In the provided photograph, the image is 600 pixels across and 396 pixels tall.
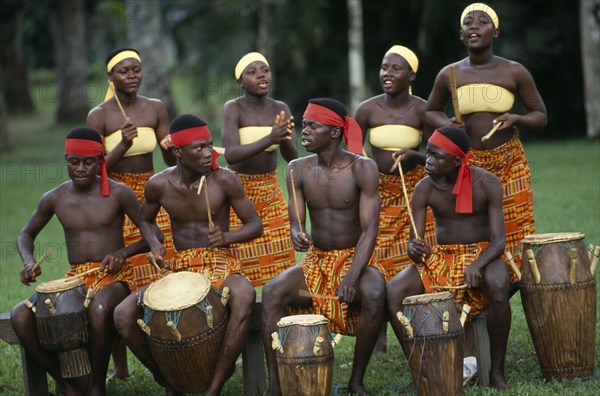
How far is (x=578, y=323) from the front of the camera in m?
6.66

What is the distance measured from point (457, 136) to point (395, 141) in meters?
1.18

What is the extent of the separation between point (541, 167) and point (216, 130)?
10.5 meters

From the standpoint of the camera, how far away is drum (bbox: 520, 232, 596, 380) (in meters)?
6.65

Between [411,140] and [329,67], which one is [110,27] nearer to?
[329,67]

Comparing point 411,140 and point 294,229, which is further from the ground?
point 411,140

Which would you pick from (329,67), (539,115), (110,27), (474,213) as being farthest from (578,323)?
(110,27)

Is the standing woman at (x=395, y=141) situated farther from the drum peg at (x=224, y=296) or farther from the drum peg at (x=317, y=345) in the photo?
the drum peg at (x=317, y=345)

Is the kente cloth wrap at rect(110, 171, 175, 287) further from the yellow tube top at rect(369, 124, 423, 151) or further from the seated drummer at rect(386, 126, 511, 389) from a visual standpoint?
the seated drummer at rect(386, 126, 511, 389)

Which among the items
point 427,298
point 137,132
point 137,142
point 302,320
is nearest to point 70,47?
point 137,142

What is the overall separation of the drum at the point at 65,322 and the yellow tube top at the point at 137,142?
61.3 inches

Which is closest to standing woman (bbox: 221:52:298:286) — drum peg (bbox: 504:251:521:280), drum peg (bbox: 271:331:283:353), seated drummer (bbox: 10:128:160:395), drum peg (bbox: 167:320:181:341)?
seated drummer (bbox: 10:128:160:395)

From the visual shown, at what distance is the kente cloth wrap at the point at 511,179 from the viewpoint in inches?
299

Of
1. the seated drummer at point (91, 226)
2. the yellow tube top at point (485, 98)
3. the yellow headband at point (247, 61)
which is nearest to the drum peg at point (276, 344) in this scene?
the seated drummer at point (91, 226)

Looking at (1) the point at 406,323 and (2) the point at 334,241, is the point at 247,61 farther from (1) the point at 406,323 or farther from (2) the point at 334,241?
(1) the point at 406,323
